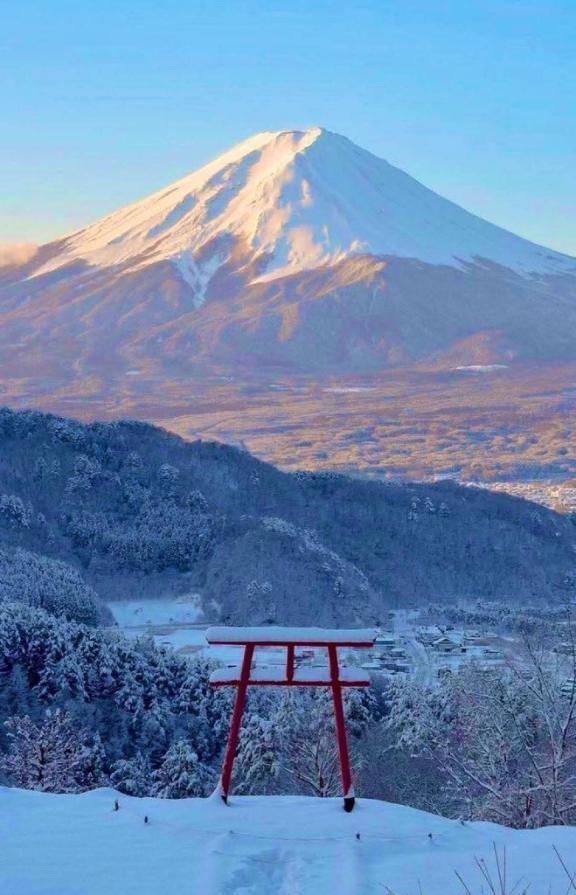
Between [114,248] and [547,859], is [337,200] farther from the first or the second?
[547,859]

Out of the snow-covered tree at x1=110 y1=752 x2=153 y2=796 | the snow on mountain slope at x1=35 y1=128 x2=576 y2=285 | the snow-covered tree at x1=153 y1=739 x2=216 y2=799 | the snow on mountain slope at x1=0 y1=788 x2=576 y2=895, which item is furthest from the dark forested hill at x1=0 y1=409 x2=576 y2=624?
the snow on mountain slope at x1=35 y1=128 x2=576 y2=285

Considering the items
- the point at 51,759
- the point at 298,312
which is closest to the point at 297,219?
the point at 298,312

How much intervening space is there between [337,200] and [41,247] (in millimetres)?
34951

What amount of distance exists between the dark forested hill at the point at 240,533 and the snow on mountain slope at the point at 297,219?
75.4 m

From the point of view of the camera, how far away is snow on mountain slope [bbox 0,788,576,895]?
17.1 ft

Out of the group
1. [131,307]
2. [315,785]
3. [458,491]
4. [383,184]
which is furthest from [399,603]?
[383,184]

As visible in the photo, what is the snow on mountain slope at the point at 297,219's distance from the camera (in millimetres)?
109688

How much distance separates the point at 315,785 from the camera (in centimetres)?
1075

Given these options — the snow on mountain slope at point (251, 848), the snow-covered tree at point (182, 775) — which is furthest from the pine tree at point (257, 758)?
the snow on mountain slope at point (251, 848)

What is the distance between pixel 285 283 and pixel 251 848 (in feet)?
337

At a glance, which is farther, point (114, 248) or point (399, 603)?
point (114, 248)

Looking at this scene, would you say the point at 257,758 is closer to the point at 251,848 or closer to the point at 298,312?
the point at 251,848

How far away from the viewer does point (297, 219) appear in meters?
112

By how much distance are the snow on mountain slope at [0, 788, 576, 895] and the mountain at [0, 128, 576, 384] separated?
83560 millimetres
